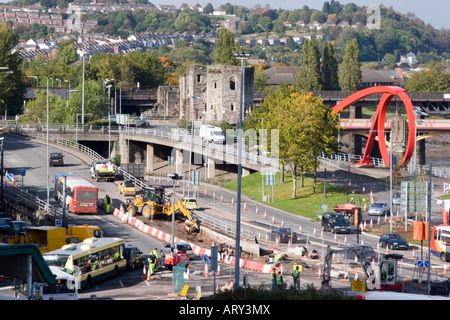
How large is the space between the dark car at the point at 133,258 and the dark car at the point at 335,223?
16752 millimetres

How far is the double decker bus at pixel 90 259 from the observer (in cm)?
4019

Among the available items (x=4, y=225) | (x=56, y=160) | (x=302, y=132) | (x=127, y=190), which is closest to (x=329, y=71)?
(x=56, y=160)

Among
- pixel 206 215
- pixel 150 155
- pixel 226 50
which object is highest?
pixel 226 50

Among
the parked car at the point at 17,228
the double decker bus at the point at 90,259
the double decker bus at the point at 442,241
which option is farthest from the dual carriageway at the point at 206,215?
the parked car at the point at 17,228

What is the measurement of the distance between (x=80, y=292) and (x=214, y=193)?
44754 mm

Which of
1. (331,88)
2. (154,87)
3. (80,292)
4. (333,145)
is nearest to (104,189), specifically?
(333,145)

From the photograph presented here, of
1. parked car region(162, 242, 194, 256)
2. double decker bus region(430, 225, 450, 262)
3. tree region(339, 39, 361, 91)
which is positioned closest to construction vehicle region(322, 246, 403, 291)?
double decker bus region(430, 225, 450, 262)

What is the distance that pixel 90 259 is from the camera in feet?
137

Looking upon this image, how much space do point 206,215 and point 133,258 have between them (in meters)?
17.8

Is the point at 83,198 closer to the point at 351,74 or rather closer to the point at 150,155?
the point at 150,155

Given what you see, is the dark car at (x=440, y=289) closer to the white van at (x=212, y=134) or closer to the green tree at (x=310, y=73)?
the white van at (x=212, y=134)

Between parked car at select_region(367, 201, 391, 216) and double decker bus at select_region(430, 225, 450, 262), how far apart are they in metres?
13.9

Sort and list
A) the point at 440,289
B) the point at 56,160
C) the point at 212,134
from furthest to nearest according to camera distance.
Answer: the point at 212,134
the point at 56,160
the point at 440,289

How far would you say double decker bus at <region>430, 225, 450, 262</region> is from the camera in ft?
166
